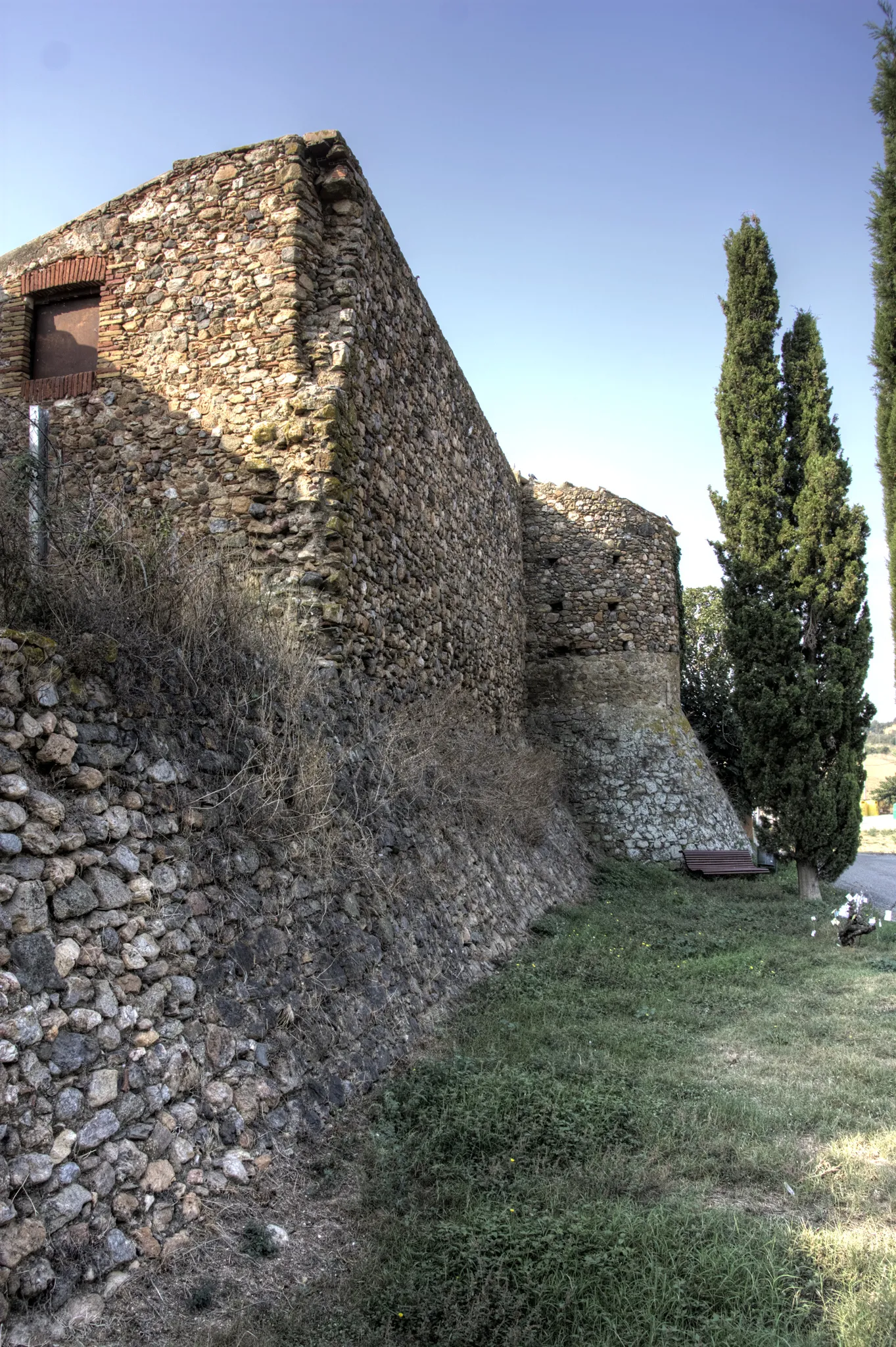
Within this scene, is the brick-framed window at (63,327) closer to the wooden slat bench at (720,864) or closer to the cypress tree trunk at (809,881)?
the wooden slat bench at (720,864)

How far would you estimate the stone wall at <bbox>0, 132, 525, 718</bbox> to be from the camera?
22.1ft

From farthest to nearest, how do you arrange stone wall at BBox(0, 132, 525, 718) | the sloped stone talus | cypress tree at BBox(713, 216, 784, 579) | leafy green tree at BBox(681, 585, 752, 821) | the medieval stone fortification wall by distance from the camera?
leafy green tree at BBox(681, 585, 752, 821)
the sloped stone talus
cypress tree at BBox(713, 216, 784, 579)
stone wall at BBox(0, 132, 525, 718)
the medieval stone fortification wall

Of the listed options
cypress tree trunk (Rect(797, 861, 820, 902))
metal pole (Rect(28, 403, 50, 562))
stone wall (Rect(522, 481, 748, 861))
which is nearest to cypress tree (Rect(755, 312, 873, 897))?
cypress tree trunk (Rect(797, 861, 820, 902))

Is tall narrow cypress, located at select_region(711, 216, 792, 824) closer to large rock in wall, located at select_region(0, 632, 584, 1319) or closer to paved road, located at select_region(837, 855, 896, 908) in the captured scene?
paved road, located at select_region(837, 855, 896, 908)

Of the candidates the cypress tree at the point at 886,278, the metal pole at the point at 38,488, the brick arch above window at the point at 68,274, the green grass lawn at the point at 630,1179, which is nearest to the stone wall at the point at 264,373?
the brick arch above window at the point at 68,274

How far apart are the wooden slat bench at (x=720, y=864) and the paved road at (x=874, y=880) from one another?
5.08 feet

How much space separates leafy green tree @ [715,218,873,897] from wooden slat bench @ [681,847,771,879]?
30.8 inches

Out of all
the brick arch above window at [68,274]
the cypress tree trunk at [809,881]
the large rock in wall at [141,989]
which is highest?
the brick arch above window at [68,274]

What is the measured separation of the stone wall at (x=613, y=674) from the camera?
14.5 meters

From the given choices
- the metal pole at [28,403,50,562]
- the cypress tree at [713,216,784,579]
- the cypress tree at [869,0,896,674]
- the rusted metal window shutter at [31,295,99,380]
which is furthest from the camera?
the cypress tree at [713,216,784,579]

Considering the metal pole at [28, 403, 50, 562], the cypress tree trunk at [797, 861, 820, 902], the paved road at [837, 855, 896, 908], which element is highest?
the metal pole at [28, 403, 50, 562]

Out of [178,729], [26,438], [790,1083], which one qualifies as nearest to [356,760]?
[178,729]

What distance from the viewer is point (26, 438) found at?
774cm

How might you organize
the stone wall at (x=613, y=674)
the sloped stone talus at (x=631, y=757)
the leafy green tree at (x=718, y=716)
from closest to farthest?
the sloped stone talus at (x=631, y=757), the stone wall at (x=613, y=674), the leafy green tree at (x=718, y=716)
